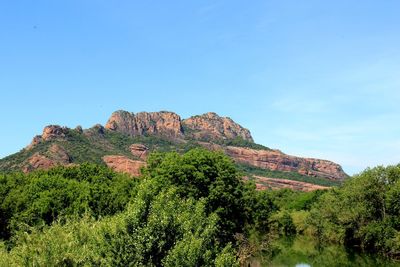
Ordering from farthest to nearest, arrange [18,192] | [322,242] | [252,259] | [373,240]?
[322,242], [373,240], [252,259], [18,192]

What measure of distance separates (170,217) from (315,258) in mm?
53009

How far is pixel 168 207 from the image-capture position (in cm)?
2258

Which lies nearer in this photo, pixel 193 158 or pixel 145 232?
pixel 145 232

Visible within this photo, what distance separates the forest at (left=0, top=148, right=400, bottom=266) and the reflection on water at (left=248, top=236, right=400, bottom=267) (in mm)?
1875

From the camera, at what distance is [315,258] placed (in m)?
69.2

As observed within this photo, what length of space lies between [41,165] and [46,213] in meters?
121

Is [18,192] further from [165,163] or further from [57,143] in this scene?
[57,143]

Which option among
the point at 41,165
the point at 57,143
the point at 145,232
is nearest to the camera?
the point at 145,232

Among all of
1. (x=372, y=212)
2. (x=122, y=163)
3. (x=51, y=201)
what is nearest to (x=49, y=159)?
(x=122, y=163)

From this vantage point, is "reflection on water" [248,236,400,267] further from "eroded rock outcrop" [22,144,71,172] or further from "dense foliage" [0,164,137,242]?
"eroded rock outcrop" [22,144,71,172]

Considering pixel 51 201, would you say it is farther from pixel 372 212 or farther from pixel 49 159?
pixel 49 159

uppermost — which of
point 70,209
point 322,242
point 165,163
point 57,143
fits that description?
point 57,143

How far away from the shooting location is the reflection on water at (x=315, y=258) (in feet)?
200

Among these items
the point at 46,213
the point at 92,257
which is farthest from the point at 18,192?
the point at 92,257
